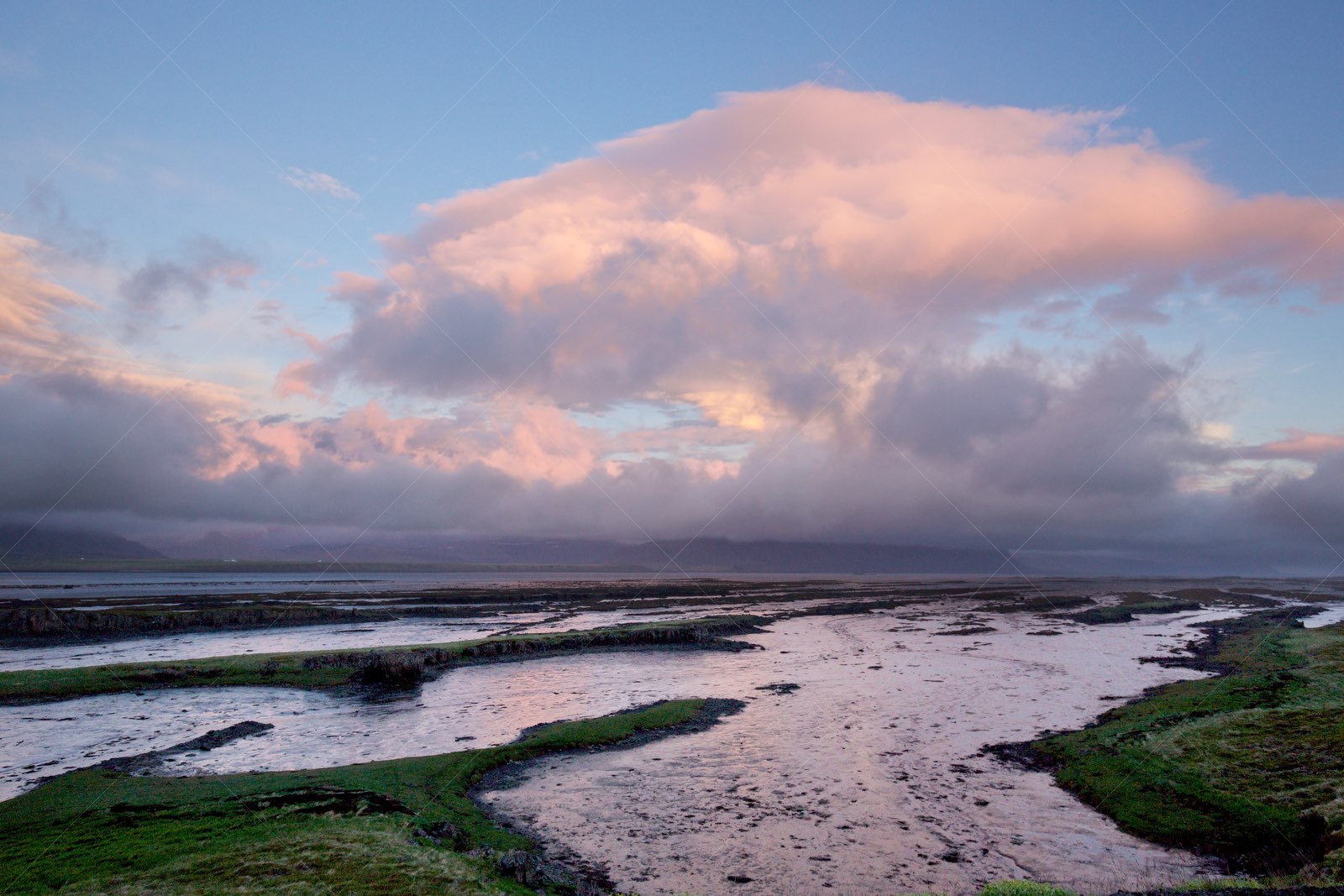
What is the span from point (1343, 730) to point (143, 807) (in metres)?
43.1

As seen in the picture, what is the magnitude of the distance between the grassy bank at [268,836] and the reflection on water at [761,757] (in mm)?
2702

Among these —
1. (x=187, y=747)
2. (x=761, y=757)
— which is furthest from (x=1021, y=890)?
(x=187, y=747)

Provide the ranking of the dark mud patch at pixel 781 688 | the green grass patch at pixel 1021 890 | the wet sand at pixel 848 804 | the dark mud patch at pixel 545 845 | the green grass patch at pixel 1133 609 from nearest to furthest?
1. the green grass patch at pixel 1021 890
2. the dark mud patch at pixel 545 845
3. the wet sand at pixel 848 804
4. the dark mud patch at pixel 781 688
5. the green grass patch at pixel 1133 609

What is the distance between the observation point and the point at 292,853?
667 inches

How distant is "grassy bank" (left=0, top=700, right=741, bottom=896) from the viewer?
1558cm

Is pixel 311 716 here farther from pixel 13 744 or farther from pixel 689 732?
pixel 689 732

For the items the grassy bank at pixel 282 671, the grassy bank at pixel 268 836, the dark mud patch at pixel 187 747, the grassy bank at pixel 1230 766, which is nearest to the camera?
the grassy bank at pixel 268 836

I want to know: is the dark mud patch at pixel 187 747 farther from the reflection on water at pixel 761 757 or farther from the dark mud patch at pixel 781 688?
the dark mud patch at pixel 781 688

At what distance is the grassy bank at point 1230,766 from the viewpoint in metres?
19.0

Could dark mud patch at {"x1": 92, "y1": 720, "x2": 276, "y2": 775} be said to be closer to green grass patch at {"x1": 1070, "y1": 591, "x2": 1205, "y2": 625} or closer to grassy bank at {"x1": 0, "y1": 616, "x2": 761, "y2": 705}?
grassy bank at {"x1": 0, "y1": 616, "x2": 761, "y2": 705}

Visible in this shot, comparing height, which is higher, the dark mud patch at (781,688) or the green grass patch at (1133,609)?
the dark mud patch at (781,688)

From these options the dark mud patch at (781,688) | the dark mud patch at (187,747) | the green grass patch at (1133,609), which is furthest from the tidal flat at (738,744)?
the green grass patch at (1133,609)

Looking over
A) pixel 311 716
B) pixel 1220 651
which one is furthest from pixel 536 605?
pixel 1220 651

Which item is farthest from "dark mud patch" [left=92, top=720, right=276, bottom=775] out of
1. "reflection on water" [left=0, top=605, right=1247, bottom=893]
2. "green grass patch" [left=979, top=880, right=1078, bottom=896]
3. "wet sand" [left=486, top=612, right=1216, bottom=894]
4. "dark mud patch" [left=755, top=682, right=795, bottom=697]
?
"green grass patch" [left=979, top=880, right=1078, bottom=896]
